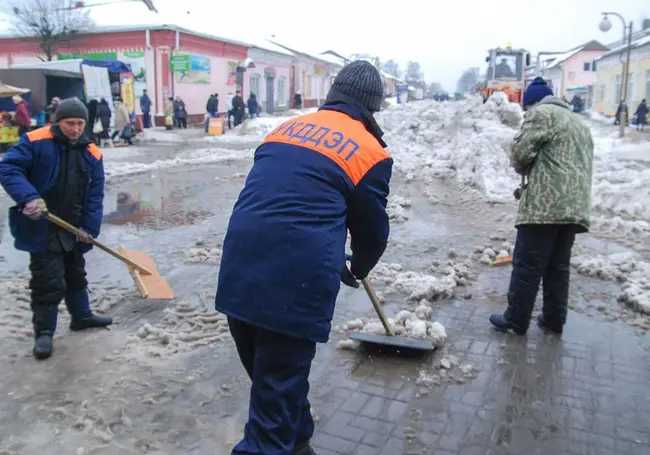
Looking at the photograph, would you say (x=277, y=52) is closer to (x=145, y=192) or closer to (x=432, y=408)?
(x=145, y=192)

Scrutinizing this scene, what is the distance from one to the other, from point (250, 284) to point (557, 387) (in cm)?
230

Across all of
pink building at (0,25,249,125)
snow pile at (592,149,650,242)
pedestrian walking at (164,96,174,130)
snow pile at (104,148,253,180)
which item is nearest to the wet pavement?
snow pile at (592,149,650,242)

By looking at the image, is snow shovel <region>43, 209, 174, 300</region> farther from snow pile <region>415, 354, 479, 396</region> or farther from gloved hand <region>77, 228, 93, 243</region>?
snow pile <region>415, 354, 479, 396</region>

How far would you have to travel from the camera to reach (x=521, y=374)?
3873 millimetres

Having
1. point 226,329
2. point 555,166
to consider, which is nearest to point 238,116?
point 226,329

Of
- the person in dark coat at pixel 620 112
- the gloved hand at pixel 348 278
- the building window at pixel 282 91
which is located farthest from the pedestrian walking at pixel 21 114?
the building window at pixel 282 91

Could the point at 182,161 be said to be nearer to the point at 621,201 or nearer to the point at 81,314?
the point at 621,201

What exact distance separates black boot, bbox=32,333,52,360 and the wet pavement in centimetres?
6

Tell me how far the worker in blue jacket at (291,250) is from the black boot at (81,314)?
247 centimetres

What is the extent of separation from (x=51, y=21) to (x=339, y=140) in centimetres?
2798

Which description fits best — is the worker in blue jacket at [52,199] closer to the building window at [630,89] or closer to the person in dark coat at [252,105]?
the person in dark coat at [252,105]

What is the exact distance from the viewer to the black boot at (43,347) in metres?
4.07

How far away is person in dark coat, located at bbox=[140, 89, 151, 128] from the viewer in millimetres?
24547

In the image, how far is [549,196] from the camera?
13.6ft
